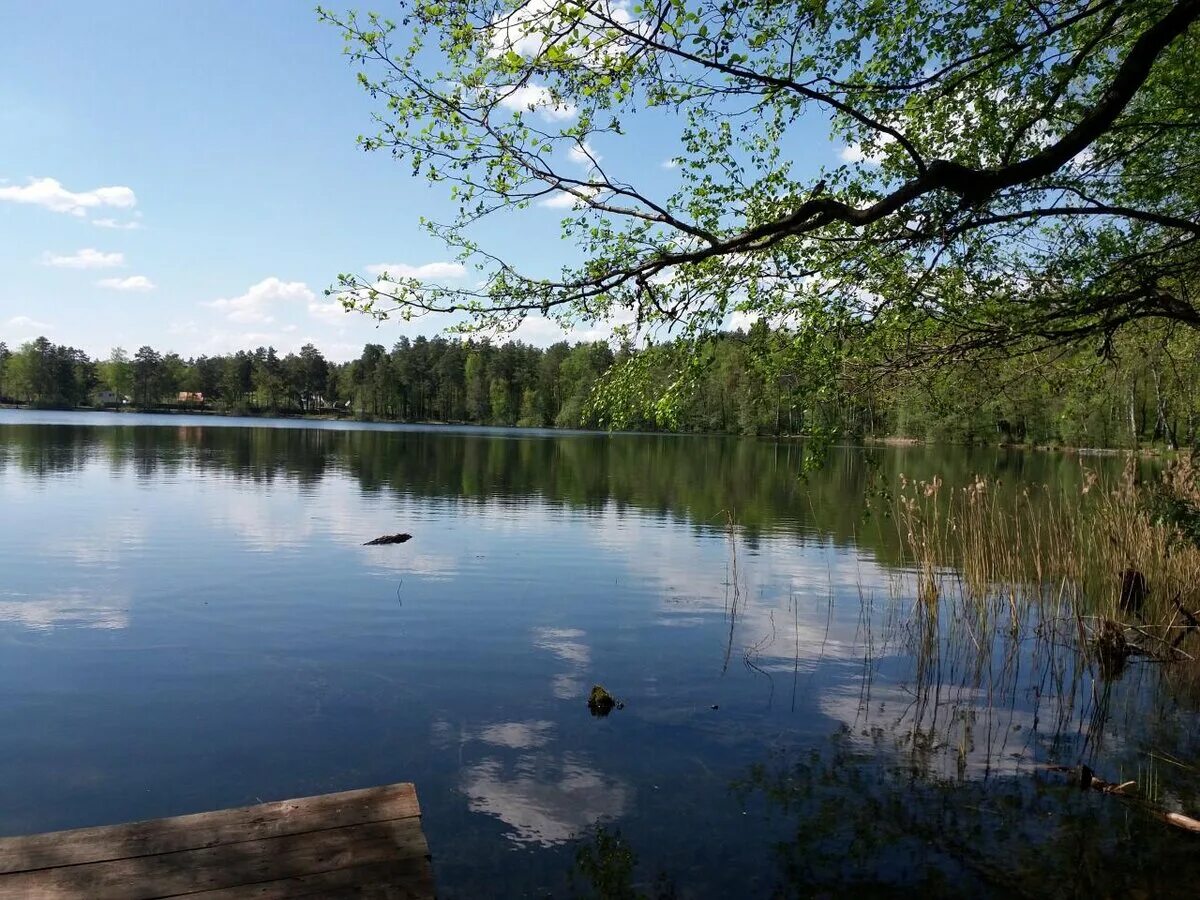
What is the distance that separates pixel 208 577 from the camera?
1673 cm

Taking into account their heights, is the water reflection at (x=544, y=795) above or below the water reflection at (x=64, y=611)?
above

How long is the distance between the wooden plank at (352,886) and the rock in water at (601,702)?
16.2ft

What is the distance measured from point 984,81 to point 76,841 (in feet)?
33.1

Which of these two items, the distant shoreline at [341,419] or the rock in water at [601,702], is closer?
the rock in water at [601,702]

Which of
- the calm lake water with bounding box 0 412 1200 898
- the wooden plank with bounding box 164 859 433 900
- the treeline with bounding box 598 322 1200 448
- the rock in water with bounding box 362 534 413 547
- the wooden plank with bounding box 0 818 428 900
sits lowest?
the calm lake water with bounding box 0 412 1200 898

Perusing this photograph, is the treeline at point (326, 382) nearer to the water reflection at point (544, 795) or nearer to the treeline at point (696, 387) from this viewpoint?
the treeline at point (696, 387)

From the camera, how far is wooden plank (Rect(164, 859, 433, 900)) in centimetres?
436

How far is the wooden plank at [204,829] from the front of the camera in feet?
15.1

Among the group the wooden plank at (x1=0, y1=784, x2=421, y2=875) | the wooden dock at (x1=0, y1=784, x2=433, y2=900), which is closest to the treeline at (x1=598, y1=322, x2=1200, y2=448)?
the wooden plank at (x1=0, y1=784, x2=421, y2=875)

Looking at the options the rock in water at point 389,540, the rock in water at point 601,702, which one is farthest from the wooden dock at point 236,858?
the rock in water at point 389,540

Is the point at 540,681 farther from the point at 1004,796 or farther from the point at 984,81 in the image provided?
the point at 984,81

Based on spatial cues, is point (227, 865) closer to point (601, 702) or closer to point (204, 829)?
point (204, 829)

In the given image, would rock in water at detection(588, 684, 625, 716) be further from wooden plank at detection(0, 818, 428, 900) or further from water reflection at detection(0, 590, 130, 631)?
water reflection at detection(0, 590, 130, 631)

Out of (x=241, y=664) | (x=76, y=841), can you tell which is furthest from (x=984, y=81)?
(x=241, y=664)
